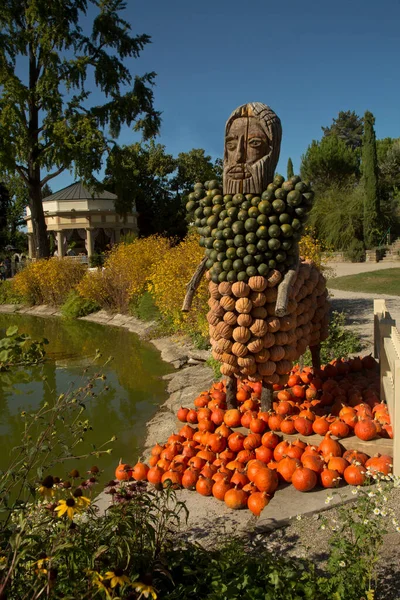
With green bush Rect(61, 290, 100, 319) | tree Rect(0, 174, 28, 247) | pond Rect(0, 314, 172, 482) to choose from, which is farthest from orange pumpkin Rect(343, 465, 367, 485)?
tree Rect(0, 174, 28, 247)

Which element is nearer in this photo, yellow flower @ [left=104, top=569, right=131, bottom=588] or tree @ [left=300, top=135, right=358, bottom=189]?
yellow flower @ [left=104, top=569, right=131, bottom=588]

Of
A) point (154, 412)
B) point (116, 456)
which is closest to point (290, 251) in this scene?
point (116, 456)

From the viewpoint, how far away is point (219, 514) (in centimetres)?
352

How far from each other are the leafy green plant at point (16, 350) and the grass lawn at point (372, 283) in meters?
13.0

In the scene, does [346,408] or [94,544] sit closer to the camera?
[94,544]

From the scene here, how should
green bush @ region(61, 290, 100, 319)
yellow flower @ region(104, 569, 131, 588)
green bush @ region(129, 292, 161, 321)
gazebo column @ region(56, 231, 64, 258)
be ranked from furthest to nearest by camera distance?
gazebo column @ region(56, 231, 64, 258) → green bush @ region(61, 290, 100, 319) → green bush @ region(129, 292, 161, 321) → yellow flower @ region(104, 569, 131, 588)

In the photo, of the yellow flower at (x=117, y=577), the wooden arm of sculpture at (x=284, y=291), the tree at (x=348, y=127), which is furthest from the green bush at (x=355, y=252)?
the tree at (x=348, y=127)

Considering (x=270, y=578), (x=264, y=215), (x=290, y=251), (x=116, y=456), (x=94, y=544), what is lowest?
(x=116, y=456)

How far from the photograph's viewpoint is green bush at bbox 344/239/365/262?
86.2ft

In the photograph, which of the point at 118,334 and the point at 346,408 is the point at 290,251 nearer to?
the point at 346,408

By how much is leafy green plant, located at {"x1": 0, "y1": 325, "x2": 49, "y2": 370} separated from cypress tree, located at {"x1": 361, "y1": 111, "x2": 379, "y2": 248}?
26759 mm

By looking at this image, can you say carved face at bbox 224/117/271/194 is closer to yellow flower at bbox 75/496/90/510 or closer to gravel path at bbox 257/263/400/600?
gravel path at bbox 257/263/400/600

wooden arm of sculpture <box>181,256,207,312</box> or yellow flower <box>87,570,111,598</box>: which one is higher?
wooden arm of sculpture <box>181,256,207,312</box>

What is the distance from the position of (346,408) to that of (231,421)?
103 cm
